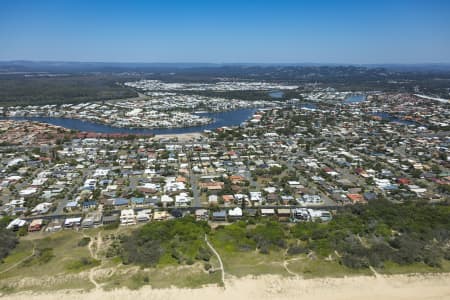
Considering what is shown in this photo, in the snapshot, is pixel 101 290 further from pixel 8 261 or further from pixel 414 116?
pixel 414 116

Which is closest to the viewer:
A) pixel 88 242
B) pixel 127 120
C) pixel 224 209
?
pixel 88 242

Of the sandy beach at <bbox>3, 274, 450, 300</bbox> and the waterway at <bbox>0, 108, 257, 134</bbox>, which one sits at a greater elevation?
the waterway at <bbox>0, 108, 257, 134</bbox>

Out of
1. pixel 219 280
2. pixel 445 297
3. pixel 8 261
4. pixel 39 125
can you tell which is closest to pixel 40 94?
pixel 39 125

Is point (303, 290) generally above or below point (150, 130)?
below

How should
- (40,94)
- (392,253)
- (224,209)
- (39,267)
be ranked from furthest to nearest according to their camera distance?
(40,94)
(224,209)
(392,253)
(39,267)

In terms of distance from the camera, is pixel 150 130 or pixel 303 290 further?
pixel 150 130

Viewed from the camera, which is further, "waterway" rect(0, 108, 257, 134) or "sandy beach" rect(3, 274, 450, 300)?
"waterway" rect(0, 108, 257, 134)

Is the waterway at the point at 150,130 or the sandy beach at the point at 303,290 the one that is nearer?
the sandy beach at the point at 303,290

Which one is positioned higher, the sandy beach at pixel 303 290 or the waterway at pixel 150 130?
the waterway at pixel 150 130
